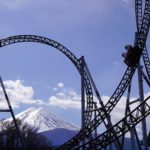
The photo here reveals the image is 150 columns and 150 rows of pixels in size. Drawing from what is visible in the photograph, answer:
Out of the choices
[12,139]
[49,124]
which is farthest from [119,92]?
[49,124]

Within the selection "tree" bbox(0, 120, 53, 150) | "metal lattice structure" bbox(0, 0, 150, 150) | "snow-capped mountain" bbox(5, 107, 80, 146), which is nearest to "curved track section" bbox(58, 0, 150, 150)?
"metal lattice structure" bbox(0, 0, 150, 150)

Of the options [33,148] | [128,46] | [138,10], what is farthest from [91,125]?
[33,148]

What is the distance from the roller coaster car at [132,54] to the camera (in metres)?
20.5

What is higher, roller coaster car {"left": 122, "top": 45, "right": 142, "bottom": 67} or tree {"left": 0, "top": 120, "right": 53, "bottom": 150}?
roller coaster car {"left": 122, "top": 45, "right": 142, "bottom": 67}

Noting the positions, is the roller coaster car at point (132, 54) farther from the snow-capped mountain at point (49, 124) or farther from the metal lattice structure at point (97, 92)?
the snow-capped mountain at point (49, 124)

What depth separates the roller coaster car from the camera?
808 inches

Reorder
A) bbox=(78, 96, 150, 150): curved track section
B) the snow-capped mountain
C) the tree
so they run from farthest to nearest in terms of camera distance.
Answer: the snow-capped mountain → the tree → bbox=(78, 96, 150, 150): curved track section

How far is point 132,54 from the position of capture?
67.5 ft

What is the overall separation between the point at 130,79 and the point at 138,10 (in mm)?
3738

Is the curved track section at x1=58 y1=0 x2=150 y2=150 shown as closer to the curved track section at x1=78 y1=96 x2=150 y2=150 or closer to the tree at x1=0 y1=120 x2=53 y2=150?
the curved track section at x1=78 y1=96 x2=150 y2=150

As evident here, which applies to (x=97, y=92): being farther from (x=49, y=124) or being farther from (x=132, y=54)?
(x=49, y=124)

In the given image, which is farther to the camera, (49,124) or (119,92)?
(49,124)

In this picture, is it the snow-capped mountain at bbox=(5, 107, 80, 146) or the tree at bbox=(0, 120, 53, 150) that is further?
the snow-capped mountain at bbox=(5, 107, 80, 146)

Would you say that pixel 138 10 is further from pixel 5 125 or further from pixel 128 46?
pixel 5 125
